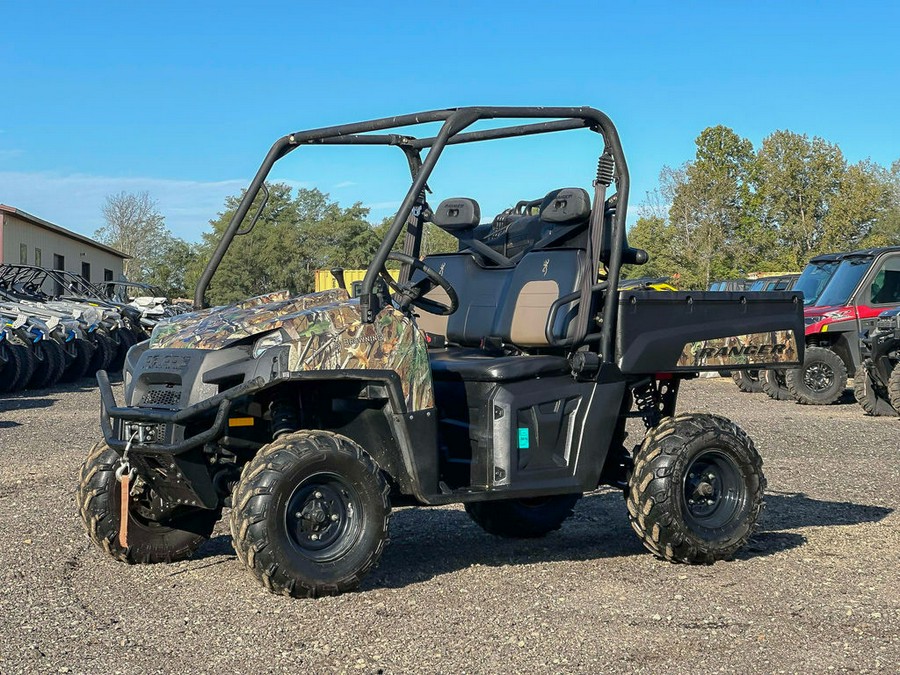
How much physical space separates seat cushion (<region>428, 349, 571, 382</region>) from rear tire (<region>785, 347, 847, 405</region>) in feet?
39.2

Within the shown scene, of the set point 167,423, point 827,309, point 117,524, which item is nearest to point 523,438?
point 167,423

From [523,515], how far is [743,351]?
1.63 metres

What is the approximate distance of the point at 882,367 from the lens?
1493 centimetres

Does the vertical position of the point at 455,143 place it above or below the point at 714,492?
above

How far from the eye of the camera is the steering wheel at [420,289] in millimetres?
5973

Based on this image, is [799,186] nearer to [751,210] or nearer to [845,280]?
[751,210]

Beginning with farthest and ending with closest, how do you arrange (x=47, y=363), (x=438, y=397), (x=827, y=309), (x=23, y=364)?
(x=47, y=363) → (x=23, y=364) → (x=827, y=309) → (x=438, y=397)

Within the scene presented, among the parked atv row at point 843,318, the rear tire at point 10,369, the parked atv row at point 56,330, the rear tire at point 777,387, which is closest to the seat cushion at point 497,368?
the parked atv row at point 843,318

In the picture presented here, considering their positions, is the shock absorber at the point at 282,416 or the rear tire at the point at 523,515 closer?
the shock absorber at the point at 282,416

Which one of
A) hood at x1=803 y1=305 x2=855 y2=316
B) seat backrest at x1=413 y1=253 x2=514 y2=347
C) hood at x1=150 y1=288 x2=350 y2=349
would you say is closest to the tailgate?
seat backrest at x1=413 y1=253 x2=514 y2=347

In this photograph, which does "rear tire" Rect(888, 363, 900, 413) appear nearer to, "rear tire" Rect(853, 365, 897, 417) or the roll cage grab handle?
"rear tire" Rect(853, 365, 897, 417)

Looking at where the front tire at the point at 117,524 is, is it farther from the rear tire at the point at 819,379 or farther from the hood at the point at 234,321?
the rear tire at the point at 819,379

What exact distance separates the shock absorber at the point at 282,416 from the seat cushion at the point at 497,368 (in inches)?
29.7

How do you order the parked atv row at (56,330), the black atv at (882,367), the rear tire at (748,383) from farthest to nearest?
the rear tire at (748,383) → the parked atv row at (56,330) → the black atv at (882,367)
